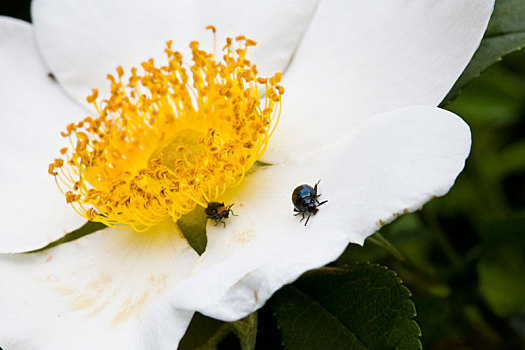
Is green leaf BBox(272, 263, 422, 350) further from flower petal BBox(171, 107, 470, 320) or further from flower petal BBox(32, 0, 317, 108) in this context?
flower petal BBox(32, 0, 317, 108)

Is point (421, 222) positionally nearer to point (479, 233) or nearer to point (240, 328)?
point (479, 233)

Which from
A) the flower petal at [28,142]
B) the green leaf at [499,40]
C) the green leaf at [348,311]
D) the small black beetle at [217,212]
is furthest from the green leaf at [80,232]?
the green leaf at [499,40]

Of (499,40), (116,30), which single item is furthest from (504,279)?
(116,30)

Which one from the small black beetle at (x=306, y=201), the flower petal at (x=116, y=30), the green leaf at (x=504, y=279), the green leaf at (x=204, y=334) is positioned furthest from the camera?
the green leaf at (x=504, y=279)

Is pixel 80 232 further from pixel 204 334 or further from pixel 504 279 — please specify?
pixel 504 279

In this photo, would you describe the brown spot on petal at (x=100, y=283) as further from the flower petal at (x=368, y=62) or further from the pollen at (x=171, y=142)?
the flower petal at (x=368, y=62)
